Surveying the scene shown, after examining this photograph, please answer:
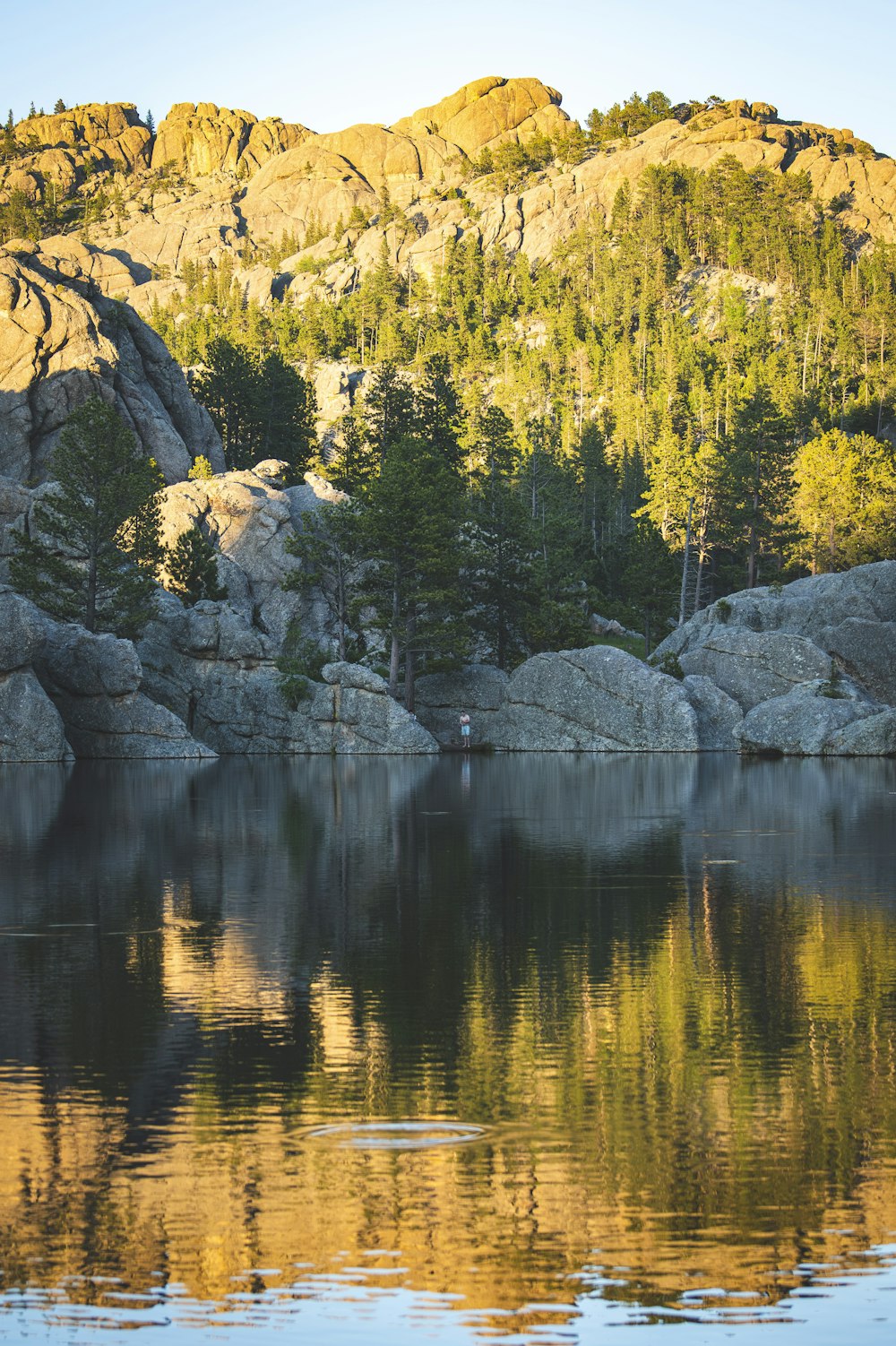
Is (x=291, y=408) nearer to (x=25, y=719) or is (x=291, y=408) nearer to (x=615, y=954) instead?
(x=25, y=719)

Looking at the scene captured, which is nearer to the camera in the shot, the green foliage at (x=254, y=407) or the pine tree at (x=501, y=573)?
the pine tree at (x=501, y=573)

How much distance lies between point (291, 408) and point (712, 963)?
9677cm

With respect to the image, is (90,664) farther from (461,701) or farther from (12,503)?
(461,701)

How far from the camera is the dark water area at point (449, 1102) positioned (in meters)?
6.96

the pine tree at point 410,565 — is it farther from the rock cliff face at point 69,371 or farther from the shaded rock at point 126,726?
the rock cliff face at point 69,371

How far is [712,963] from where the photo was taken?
48.8 ft

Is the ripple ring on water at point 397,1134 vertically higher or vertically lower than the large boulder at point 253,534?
lower

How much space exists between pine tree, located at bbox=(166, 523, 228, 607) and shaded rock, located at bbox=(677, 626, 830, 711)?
25.7 m

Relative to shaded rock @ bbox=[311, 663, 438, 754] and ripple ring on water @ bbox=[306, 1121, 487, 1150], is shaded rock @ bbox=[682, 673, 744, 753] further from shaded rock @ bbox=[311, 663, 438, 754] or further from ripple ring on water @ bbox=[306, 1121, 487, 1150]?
ripple ring on water @ bbox=[306, 1121, 487, 1150]

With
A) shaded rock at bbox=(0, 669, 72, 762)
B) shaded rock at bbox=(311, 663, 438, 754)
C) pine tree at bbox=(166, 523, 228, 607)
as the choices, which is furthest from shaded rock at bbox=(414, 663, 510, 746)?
shaded rock at bbox=(0, 669, 72, 762)

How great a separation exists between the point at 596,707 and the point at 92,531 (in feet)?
82.0

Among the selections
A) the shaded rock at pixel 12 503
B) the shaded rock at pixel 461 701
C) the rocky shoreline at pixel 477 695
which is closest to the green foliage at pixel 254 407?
the shaded rock at pixel 12 503

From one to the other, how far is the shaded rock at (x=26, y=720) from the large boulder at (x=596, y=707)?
70.5 feet

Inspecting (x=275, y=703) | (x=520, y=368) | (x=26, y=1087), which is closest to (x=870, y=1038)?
(x=26, y=1087)
